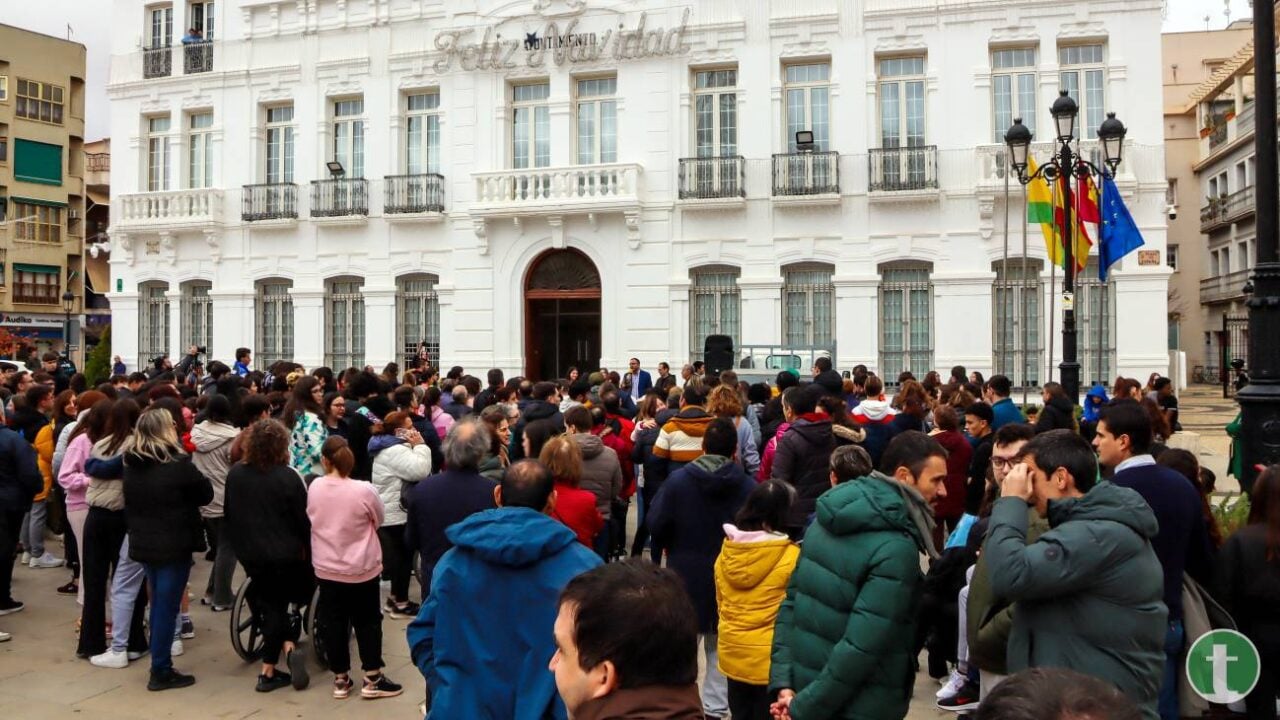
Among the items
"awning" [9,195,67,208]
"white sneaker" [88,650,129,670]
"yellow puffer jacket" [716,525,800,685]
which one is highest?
"awning" [9,195,67,208]

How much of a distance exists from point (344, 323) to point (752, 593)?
2127 cm

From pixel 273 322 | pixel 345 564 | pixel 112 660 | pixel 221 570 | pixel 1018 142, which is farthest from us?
pixel 273 322

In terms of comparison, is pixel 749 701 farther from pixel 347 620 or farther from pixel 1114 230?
pixel 1114 230

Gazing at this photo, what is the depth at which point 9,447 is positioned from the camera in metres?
7.83

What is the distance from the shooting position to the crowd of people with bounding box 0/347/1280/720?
334 centimetres

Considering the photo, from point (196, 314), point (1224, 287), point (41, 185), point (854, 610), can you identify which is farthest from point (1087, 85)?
point (41, 185)

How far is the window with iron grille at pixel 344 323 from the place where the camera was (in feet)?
79.5

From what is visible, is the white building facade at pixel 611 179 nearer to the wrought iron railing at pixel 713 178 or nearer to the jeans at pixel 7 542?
the wrought iron railing at pixel 713 178

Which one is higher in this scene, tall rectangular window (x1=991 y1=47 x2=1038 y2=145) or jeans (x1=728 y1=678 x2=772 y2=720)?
tall rectangular window (x1=991 y1=47 x2=1038 y2=145)

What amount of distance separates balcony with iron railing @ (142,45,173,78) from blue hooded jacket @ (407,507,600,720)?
26274mm

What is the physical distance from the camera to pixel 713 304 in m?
21.7

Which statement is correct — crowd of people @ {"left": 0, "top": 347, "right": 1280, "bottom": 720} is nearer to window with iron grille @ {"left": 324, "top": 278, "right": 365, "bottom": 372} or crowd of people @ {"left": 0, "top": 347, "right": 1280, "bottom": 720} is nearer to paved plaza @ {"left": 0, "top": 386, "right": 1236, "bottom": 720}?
paved plaza @ {"left": 0, "top": 386, "right": 1236, "bottom": 720}

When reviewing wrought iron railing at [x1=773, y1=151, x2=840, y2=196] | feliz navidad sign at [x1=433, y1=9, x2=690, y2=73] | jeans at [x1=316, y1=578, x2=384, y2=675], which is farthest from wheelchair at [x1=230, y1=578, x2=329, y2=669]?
feliz navidad sign at [x1=433, y1=9, x2=690, y2=73]

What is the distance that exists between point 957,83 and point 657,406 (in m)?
13.6
